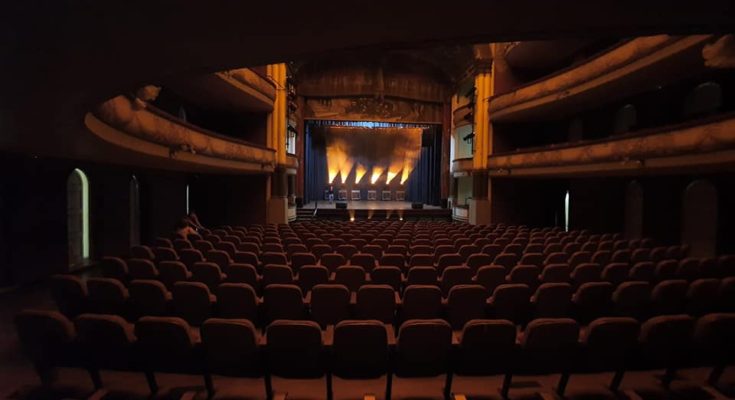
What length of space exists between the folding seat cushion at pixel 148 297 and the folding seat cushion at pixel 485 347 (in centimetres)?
311

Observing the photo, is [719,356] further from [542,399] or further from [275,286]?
[275,286]

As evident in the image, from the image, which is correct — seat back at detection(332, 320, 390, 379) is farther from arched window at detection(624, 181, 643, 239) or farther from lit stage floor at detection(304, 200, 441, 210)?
lit stage floor at detection(304, 200, 441, 210)

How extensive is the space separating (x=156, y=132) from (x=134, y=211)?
592cm

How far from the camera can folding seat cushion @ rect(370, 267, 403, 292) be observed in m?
5.20

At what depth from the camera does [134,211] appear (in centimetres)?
1145

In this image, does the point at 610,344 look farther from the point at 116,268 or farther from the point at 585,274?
the point at 116,268

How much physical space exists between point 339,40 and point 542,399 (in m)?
2.97

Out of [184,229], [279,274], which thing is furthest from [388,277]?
[184,229]

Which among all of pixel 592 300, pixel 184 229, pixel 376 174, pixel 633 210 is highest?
pixel 376 174

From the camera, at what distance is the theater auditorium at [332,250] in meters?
2.47

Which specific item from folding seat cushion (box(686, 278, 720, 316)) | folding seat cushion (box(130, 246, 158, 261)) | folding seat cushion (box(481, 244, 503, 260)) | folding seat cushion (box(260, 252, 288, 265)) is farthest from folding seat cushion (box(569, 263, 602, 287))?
folding seat cushion (box(130, 246, 158, 261))

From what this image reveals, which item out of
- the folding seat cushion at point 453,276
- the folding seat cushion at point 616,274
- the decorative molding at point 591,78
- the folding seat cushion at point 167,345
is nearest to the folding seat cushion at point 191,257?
the folding seat cushion at point 167,345

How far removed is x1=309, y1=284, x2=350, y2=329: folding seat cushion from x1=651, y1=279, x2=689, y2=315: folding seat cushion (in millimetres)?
3395

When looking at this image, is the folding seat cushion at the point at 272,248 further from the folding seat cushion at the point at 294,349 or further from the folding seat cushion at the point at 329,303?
the folding seat cushion at the point at 294,349
